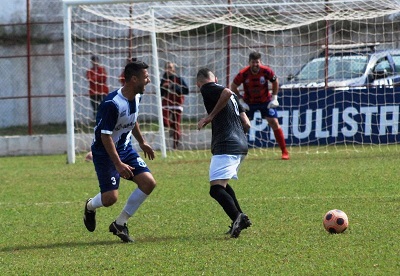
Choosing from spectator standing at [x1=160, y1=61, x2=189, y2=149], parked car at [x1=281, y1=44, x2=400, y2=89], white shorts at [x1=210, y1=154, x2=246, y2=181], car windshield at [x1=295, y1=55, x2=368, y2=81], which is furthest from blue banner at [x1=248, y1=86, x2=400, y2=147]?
white shorts at [x1=210, y1=154, x2=246, y2=181]

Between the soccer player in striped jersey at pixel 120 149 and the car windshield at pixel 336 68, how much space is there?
11.5 meters

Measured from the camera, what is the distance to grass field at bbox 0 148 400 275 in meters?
7.03

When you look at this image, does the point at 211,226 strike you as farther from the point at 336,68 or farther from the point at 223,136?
the point at 336,68

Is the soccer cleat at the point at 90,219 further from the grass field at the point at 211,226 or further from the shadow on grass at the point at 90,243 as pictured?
the shadow on grass at the point at 90,243

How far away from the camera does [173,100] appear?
20.6 meters

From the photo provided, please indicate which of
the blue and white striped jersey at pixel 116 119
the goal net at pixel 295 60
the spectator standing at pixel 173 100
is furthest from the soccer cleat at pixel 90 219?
the spectator standing at pixel 173 100

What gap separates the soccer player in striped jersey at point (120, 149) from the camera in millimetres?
8289

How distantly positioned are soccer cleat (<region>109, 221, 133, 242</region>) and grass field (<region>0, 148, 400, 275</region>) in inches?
3.9

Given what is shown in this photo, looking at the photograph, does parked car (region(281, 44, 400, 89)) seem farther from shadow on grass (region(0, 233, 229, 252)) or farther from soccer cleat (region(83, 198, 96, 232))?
shadow on grass (region(0, 233, 229, 252))

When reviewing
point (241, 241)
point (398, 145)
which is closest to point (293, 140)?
point (398, 145)

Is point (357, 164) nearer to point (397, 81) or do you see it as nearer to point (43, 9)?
point (397, 81)

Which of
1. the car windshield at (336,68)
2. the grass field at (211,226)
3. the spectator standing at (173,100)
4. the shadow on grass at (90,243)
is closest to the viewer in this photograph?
the grass field at (211,226)

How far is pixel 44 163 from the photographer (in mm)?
18297

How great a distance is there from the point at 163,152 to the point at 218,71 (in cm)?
390
